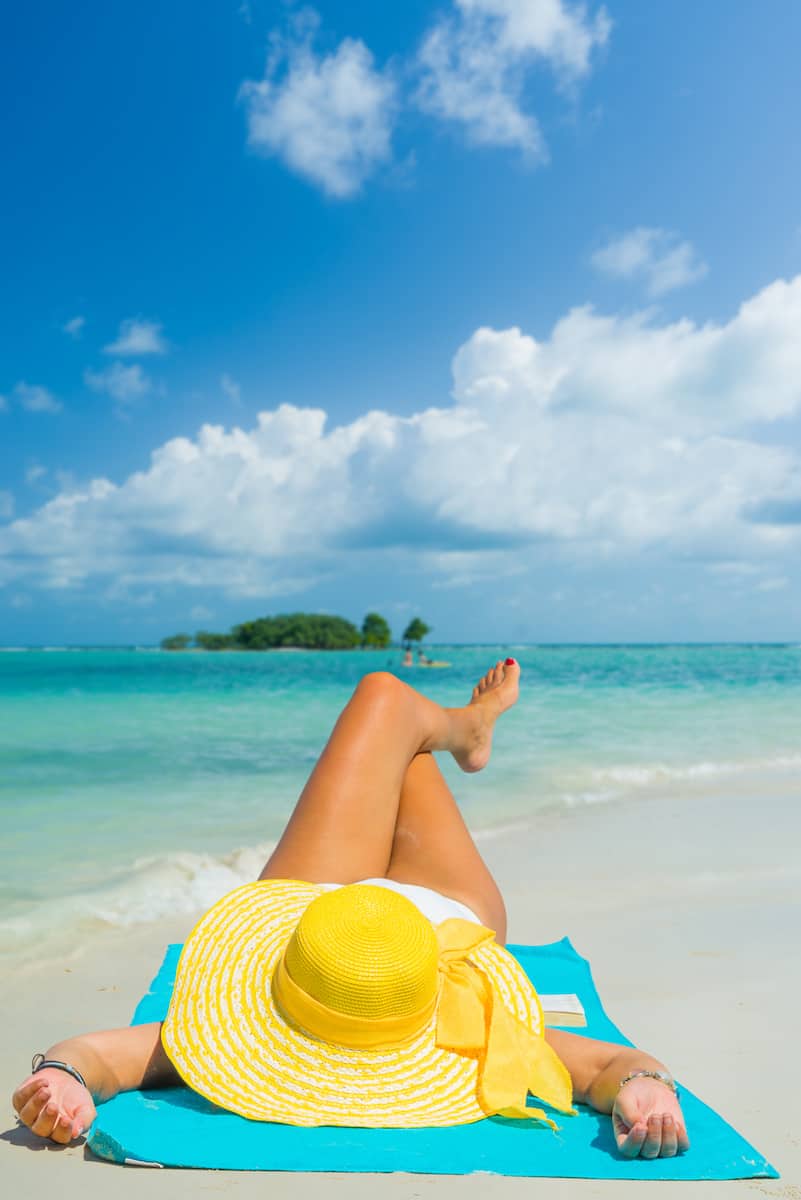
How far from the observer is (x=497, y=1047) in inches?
73.9

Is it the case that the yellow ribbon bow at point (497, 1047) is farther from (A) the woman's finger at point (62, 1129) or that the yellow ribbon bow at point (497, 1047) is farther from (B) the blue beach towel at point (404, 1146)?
(A) the woman's finger at point (62, 1129)

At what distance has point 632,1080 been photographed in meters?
1.85

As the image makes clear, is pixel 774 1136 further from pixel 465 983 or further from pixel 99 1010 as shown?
pixel 99 1010

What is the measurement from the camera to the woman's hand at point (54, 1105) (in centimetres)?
179

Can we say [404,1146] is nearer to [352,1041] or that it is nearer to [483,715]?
[352,1041]

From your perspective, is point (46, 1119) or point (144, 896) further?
point (144, 896)

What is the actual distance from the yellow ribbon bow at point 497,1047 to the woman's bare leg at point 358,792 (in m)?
0.63

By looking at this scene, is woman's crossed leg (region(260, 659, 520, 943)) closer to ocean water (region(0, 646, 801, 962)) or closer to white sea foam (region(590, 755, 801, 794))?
ocean water (region(0, 646, 801, 962))

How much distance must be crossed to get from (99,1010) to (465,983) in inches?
63.0

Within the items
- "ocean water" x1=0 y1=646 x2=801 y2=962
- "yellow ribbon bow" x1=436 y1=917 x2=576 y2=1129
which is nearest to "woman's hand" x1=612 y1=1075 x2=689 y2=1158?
"yellow ribbon bow" x1=436 y1=917 x2=576 y2=1129

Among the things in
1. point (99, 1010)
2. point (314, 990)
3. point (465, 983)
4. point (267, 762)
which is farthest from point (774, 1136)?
point (267, 762)

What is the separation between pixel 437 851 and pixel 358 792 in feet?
1.16

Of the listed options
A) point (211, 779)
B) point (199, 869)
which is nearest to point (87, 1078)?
point (199, 869)

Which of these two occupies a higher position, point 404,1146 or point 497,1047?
point 497,1047
